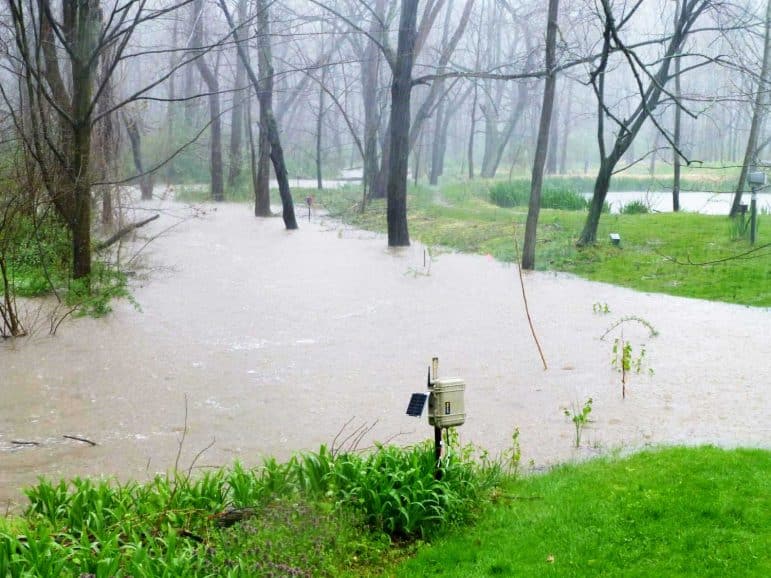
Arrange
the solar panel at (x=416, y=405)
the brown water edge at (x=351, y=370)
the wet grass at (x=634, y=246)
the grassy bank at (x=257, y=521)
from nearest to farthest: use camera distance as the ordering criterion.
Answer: the grassy bank at (x=257, y=521)
the solar panel at (x=416, y=405)
the brown water edge at (x=351, y=370)
the wet grass at (x=634, y=246)

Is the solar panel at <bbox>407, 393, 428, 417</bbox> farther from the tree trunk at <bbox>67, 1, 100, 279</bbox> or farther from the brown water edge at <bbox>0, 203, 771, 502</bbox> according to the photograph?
the tree trunk at <bbox>67, 1, 100, 279</bbox>

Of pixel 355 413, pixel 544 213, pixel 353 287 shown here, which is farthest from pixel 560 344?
pixel 544 213

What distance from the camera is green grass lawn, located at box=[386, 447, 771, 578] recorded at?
4070 millimetres

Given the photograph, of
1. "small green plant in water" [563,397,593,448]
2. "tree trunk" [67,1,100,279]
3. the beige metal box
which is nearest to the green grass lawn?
the beige metal box

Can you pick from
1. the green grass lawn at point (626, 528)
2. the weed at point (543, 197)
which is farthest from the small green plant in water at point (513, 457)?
the weed at point (543, 197)

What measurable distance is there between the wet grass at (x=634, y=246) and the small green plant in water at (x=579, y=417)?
2.87 metres

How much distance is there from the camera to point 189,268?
1462 cm

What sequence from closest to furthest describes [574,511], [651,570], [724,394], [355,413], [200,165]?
[651,570], [574,511], [355,413], [724,394], [200,165]

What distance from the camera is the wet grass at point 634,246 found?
12672 millimetres

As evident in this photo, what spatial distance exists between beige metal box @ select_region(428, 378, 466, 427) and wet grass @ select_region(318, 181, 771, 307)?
17.5 feet

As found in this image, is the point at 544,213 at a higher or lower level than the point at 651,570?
higher

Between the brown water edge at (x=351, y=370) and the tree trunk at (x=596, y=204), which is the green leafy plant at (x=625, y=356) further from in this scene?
the tree trunk at (x=596, y=204)

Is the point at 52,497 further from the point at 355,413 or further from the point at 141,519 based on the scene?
the point at 355,413

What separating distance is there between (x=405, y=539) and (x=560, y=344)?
530 centimetres
